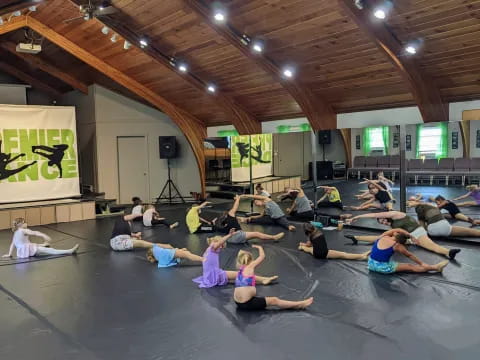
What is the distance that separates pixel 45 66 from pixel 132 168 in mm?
3719

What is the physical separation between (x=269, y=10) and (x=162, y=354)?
5.52 m

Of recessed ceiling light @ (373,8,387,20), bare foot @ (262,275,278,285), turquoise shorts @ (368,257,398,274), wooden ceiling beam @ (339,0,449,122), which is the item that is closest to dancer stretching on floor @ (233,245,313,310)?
bare foot @ (262,275,278,285)

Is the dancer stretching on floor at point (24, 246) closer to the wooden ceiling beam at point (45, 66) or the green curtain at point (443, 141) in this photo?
the wooden ceiling beam at point (45, 66)

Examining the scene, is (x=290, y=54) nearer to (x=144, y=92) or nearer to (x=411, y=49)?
(x=411, y=49)

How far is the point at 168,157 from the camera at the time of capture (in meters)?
12.9

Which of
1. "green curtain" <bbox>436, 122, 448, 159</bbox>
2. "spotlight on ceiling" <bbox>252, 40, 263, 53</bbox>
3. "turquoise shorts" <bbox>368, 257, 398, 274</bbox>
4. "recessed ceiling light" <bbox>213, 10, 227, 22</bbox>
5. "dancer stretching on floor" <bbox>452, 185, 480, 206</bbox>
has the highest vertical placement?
"recessed ceiling light" <bbox>213, 10, 227, 22</bbox>

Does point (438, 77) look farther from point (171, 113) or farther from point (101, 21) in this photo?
point (171, 113)

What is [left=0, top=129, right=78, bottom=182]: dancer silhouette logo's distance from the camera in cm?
1011

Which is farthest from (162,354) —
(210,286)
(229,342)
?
(210,286)

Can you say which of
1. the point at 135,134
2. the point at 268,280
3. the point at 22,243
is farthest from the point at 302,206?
the point at 135,134

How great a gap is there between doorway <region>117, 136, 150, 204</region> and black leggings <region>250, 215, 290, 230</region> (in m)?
5.34

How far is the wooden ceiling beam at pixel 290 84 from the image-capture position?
7.21 meters

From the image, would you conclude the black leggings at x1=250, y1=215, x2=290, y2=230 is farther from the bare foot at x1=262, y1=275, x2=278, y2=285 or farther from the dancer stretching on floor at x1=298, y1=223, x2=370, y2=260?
the bare foot at x1=262, y1=275, x2=278, y2=285

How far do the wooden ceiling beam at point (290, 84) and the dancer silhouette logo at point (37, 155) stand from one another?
5.60m
